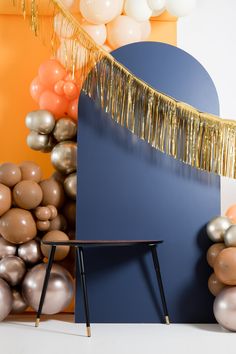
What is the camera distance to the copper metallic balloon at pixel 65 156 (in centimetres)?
349

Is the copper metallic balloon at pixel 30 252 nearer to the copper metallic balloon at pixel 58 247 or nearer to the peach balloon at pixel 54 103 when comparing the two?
the copper metallic balloon at pixel 58 247

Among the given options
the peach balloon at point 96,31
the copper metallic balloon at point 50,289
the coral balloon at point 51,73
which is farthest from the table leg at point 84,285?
the peach balloon at point 96,31

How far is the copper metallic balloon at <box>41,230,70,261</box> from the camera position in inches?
130

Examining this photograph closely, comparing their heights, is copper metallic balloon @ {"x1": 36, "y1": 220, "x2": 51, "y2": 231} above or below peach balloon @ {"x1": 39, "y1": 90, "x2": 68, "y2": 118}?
below

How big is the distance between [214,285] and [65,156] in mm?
1114

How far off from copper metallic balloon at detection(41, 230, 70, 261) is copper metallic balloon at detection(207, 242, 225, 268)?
787 millimetres

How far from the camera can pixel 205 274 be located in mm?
3320

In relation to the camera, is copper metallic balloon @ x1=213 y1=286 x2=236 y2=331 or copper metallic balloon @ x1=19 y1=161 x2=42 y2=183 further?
copper metallic balloon @ x1=19 y1=161 x2=42 y2=183

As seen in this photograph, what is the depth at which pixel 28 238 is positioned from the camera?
10.8 ft

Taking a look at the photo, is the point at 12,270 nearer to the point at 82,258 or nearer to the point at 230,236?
the point at 82,258

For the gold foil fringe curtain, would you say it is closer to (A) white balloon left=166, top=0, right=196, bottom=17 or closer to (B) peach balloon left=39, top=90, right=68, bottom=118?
(B) peach balloon left=39, top=90, right=68, bottom=118

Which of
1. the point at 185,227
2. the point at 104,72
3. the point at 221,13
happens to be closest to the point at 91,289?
the point at 185,227

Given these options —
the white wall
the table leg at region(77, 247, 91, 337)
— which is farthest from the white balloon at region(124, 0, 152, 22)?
the table leg at region(77, 247, 91, 337)

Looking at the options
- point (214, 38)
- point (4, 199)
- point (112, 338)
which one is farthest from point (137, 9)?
point (112, 338)
